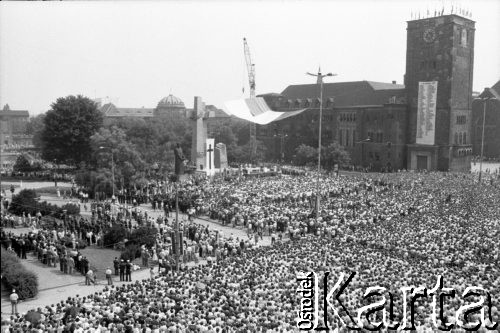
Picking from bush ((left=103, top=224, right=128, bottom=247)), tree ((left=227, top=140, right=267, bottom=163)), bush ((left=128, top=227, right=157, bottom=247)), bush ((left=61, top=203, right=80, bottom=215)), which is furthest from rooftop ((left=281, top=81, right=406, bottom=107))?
bush ((left=103, top=224, right=128, bottom=247))

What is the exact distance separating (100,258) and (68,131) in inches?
Answer: 1766

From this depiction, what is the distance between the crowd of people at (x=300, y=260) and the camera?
1695 centimetres

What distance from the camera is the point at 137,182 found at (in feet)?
173

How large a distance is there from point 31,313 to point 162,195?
101 feet

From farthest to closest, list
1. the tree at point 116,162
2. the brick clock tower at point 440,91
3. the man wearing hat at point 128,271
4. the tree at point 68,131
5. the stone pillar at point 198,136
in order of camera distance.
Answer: the stone pillar at point 198,136, the brick clock tower at point 440,91, the tree at point 68,131, the tree at point 116,162, the man wearing hat at point 128,271

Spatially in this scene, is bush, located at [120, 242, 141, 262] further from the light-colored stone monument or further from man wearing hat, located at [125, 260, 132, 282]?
the light-colored stone monument

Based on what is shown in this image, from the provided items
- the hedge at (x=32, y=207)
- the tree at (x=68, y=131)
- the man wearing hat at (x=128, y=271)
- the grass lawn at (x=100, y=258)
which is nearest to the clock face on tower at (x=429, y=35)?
the tree at (x=68, y=131)

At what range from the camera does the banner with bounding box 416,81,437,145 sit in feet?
243

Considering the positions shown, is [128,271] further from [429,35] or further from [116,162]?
[429,35]

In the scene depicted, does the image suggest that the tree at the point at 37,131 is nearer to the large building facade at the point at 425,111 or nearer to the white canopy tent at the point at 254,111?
the white canopy tent at the point at 254,111

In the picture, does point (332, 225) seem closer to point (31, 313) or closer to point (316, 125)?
point (31, 313)

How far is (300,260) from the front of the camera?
24375 millimetres

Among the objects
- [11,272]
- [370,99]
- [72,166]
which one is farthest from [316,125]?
[11,272]

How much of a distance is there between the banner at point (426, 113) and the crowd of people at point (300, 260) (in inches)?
984
